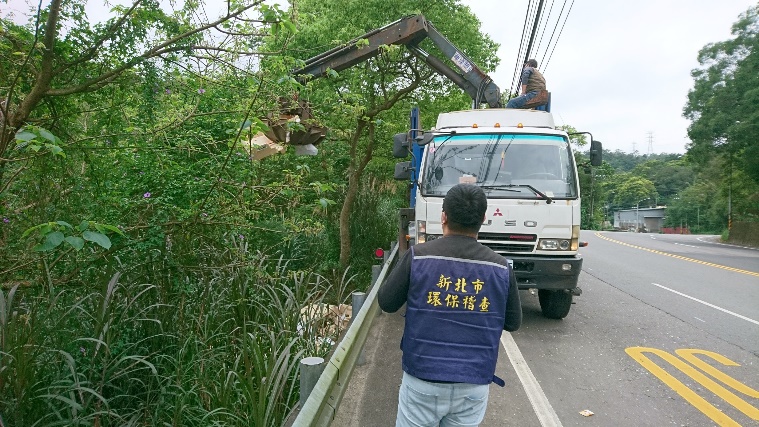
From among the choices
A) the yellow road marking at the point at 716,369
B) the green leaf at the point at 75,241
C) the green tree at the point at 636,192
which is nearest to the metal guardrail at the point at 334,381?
the green leaf at the point at 75,241

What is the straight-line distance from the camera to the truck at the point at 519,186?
618cm

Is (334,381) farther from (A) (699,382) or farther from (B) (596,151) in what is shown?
(B) (596,151)

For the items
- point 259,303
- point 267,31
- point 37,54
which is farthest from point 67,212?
point 267,31

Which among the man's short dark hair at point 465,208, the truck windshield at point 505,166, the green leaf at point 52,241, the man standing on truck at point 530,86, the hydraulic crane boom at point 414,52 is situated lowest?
the green leaf at point 52,241

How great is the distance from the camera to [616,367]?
5.28 meters

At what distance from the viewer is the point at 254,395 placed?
131 inches

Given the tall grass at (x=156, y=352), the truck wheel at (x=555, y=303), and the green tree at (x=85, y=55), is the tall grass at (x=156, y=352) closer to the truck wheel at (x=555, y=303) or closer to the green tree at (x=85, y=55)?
the green tree at (x=85, y=55)

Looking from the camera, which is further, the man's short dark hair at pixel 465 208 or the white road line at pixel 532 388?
the white road line at pixel 532 388

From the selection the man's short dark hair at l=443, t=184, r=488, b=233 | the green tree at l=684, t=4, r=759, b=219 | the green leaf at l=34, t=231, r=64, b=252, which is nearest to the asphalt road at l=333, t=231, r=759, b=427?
the man's short dark hair at l=443, t=184, r=488, b=233

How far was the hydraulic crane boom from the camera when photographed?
29.2 ft

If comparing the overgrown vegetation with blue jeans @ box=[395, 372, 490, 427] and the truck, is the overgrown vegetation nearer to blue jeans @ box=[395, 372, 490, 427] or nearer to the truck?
blue jeans @ box=[395, 372, 490, 427]

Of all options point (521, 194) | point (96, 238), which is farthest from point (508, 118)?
point (96, 238)

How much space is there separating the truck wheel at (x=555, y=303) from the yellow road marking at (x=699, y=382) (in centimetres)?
104

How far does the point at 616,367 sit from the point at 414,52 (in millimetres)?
6647
